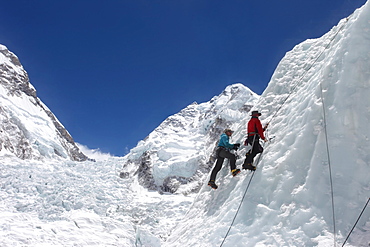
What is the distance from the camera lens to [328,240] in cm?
470

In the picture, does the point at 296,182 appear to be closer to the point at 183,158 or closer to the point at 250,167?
the point at 250,167

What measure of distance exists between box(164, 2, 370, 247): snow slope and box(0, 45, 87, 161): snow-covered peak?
40788mm

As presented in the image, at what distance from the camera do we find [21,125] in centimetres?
5400

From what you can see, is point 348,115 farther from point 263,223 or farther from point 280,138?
point 263,223

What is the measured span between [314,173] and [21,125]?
2327 inches

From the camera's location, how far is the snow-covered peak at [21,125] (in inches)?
A: 1814

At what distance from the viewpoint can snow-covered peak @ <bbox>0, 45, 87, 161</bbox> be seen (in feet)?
151

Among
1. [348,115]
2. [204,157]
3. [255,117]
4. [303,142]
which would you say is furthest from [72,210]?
[204,157]

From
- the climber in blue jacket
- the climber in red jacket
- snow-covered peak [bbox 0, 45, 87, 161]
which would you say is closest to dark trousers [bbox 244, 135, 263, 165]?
the climber in red jacket

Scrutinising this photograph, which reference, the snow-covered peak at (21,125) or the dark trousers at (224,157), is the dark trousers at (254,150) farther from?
the snow-covered peak at (21,125)

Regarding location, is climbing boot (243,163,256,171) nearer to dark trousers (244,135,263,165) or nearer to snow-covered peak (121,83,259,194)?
dark trousers (244,135,263,165)

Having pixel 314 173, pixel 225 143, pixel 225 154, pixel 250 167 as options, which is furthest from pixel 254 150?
pixel 314 173

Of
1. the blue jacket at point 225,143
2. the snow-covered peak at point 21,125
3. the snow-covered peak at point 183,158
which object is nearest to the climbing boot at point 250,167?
the blue jacket at point 225,143

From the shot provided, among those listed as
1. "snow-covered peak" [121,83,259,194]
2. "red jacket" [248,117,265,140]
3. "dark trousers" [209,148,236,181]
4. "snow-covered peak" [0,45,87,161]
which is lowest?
"dark trousers" [209,148,236,181]
